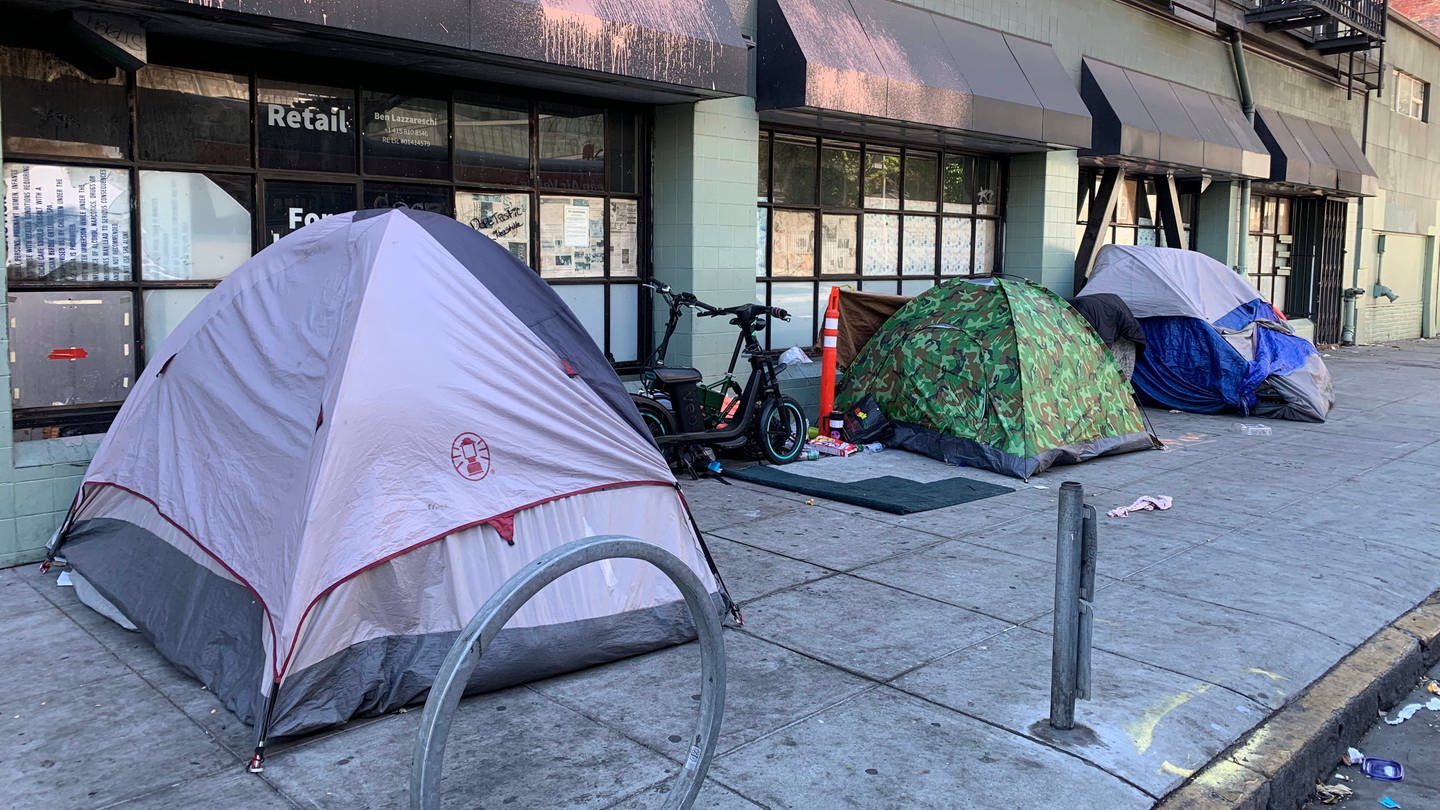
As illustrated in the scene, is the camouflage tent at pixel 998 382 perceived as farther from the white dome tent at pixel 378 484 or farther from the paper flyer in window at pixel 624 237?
the white dome tent at pixel 378 484

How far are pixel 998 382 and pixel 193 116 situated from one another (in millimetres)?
6356

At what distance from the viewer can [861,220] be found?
40.2ft

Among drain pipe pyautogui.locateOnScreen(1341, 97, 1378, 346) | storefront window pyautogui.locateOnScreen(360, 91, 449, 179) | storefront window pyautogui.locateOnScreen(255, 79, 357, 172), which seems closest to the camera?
storefront window pyautogui.locateOnScreen(255, 79, 357, 172)

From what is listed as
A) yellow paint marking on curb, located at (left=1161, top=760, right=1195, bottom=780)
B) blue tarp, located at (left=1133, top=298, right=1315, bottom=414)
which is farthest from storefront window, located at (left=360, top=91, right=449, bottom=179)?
blue tarp, located at (left=1133, top=298, right=1315, bottom=414)

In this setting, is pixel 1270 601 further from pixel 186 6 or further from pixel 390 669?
pixel 186 6

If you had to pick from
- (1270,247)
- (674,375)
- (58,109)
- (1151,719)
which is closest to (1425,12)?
(1270,247)

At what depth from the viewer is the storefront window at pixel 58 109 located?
20.2ft

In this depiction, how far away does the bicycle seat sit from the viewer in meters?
8.41

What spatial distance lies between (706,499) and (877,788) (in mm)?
4402

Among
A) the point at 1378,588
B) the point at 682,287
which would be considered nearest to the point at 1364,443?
the point at 1378,588

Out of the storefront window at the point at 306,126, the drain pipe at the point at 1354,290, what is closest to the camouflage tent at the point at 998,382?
the storefront window at the point at 306,126

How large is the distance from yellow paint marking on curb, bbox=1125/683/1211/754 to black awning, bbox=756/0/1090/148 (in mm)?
6398

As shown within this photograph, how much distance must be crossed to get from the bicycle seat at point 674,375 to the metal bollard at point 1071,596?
14.9 feet

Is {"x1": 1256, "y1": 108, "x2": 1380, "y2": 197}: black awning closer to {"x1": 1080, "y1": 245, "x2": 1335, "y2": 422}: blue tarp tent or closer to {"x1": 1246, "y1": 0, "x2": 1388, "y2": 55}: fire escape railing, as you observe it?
{"x1": 1246, "y1": 0, "x2": 1388, "y2": 55}: fire escape railing
